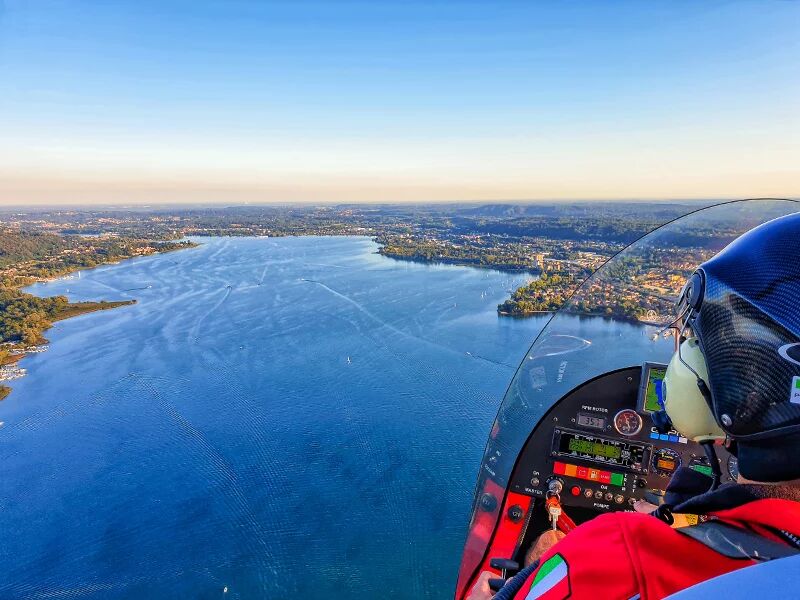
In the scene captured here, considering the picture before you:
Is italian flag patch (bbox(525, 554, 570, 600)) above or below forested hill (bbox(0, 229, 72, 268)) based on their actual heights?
above

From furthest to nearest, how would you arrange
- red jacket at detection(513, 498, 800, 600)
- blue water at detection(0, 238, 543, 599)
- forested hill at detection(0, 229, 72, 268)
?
forested hill at detection(0, 229, 72, 268) → blue water at detection(0, 238, 543, 599) → red jacket at detection(513, 498, 800, 600)

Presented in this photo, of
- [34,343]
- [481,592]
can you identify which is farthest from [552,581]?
[34,343]

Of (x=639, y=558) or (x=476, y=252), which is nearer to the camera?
(x=639, y=558)

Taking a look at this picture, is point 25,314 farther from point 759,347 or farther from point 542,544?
point 759,347

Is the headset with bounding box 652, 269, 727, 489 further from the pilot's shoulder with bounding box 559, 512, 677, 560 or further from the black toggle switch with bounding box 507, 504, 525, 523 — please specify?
the black toggle switch with bounding box 507, 504, 525, 523

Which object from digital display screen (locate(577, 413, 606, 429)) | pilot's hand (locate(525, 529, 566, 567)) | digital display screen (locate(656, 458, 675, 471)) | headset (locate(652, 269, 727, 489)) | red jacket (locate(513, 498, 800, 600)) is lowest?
pilot's hand (locate(525, 529, 566, 567))

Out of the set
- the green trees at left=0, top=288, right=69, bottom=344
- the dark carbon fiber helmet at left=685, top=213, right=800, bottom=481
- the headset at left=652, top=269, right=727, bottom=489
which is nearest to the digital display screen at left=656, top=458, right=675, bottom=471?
the headset at left=652, top=269, right=727, bottom=489

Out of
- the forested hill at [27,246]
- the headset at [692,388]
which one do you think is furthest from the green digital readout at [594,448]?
the forested hill at [27,246]

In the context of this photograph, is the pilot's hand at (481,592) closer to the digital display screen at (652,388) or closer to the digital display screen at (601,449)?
the digital display screen at (601,449)
